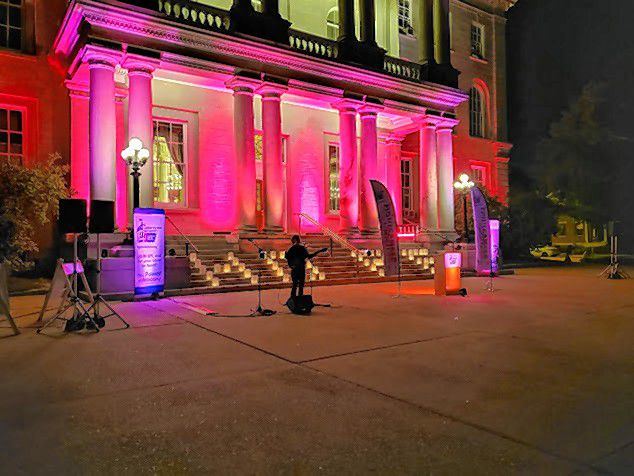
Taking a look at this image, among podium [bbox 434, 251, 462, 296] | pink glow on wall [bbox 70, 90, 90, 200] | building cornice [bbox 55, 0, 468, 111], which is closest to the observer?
podium [bbox 434, 251, 462, 296]

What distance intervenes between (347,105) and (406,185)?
889 centimetres

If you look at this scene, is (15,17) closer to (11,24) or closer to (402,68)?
(11,24)

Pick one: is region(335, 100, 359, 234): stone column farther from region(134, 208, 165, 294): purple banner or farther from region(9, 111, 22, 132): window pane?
region(9, 111, 22, 132): window pane

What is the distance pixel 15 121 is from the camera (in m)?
18.6

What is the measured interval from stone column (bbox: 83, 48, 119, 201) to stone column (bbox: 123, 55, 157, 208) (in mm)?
626

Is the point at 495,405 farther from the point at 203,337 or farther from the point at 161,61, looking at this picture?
the point at 161,61

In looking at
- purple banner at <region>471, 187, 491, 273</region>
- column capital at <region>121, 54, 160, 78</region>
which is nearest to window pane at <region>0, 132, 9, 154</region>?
column capital at <region>121, 54, 160, 78</region>

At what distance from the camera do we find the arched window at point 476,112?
3362 centimetres

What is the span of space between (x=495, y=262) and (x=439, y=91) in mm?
9062

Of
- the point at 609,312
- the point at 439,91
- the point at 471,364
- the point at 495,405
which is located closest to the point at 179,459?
the point at 495,405

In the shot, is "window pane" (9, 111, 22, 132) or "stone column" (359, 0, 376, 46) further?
"stone column" (359, 0, 376, 46)

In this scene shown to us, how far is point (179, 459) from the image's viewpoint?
147 inches

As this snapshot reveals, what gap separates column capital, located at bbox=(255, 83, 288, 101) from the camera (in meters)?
19.5

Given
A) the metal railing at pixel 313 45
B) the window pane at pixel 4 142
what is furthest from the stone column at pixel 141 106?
the metal railing at pixel 313 45
